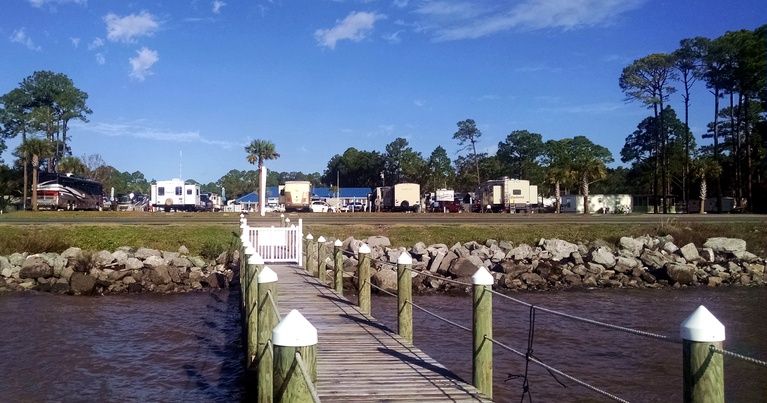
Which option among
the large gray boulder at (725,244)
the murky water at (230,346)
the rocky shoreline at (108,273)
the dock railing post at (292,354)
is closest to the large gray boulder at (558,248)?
the murky water at (230,346)

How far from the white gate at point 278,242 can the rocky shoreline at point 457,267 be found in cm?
286

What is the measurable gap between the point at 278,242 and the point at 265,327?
11583mm

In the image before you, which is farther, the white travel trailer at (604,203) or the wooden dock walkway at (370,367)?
the white travel trailer at (604,203)

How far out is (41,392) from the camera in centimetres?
1116

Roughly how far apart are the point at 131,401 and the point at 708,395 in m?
9.64

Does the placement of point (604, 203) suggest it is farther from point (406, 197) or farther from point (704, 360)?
point (704, 360)

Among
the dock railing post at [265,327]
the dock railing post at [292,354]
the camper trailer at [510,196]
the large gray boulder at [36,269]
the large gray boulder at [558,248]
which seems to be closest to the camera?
the dock railing post at [292,354]

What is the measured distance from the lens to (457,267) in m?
23.5

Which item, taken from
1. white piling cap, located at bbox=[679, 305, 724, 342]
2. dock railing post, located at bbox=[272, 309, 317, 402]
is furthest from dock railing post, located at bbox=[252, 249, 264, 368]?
white piling cap, located at bbox=[679, 305, 724, 342]

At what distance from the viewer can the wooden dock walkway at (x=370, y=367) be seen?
6320 millimetres

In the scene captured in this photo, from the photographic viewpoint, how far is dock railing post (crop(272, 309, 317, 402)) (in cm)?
385

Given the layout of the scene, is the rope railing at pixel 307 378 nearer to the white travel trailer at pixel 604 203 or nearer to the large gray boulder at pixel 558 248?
the large gray boulder at pixel 558 248

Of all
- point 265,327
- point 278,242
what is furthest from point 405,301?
point 278,242

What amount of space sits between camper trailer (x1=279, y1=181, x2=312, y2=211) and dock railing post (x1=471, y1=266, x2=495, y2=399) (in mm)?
49330
